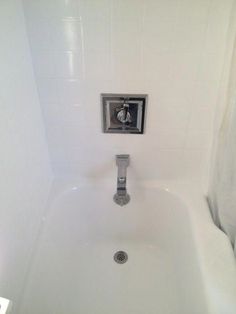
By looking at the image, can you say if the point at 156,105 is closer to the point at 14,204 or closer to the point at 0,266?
the point at 14,204

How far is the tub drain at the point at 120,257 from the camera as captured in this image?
138 centimetres

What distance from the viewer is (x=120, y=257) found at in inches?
54.9

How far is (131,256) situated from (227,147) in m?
0.86

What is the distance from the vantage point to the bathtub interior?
42.1 inches

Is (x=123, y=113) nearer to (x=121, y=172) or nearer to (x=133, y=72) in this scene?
(x=133, y=72)

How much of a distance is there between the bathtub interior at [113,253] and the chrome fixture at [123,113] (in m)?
0.36

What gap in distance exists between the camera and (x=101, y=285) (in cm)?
127

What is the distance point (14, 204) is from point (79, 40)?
643mm

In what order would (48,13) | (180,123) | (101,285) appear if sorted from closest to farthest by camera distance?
(48,13) → (180,123) → (101,285)

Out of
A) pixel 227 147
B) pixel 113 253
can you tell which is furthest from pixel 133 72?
pixel 113 253

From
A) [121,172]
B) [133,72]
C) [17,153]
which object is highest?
[133,72]

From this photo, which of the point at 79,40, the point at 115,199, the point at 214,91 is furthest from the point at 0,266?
the point at 214,91

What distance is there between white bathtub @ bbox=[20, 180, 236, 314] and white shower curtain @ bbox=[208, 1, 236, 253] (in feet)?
0.35

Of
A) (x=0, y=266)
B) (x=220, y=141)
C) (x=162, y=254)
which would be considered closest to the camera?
(x=0, y=266)
